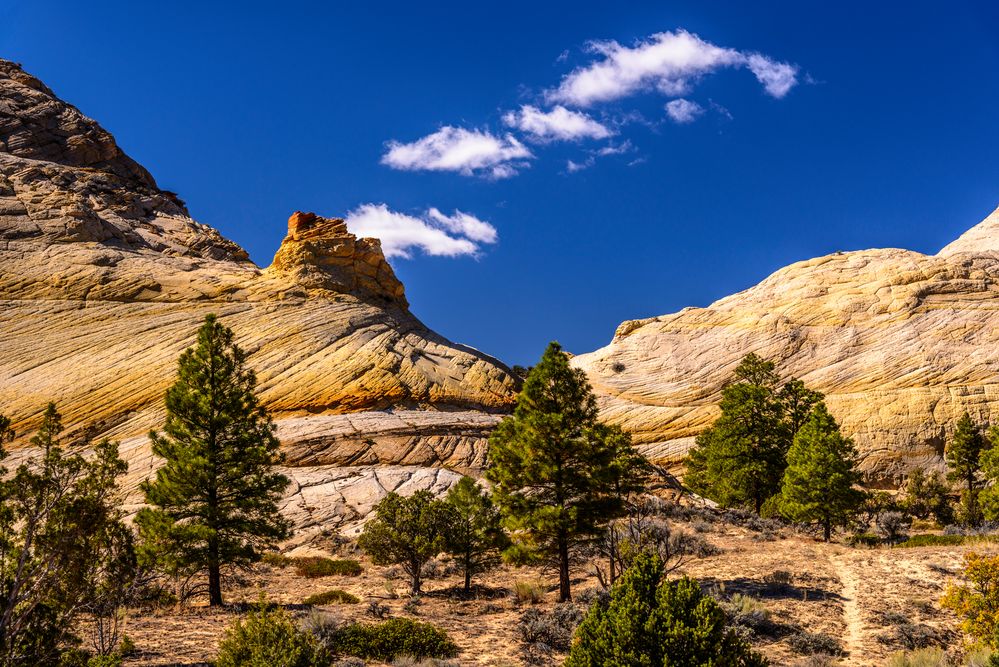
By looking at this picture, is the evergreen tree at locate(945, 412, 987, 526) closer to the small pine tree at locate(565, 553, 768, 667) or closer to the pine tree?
the small pine tree at locate(565, 553, 768, 667)

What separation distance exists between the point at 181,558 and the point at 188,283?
131ft

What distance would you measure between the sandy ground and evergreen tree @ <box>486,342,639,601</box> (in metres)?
2.78

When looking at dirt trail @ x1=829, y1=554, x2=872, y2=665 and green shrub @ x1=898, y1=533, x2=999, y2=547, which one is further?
green shrub @ x1=898, y1=533, x2=999, y2=547

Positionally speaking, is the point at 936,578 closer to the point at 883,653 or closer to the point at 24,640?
the point at 883,653

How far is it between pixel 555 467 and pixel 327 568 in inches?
482

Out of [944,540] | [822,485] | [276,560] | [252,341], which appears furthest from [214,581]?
[252,341]

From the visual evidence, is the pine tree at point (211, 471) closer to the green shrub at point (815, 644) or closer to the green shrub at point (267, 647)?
the green shrub at point (267, 647)

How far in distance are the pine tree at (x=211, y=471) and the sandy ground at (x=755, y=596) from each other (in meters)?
2.17

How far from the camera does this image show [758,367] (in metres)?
47.4

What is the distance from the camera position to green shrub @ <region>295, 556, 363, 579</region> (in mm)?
30672

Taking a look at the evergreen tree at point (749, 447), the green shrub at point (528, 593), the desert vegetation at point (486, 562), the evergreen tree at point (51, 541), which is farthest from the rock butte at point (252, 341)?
the evergreen tree at point (51, 541)

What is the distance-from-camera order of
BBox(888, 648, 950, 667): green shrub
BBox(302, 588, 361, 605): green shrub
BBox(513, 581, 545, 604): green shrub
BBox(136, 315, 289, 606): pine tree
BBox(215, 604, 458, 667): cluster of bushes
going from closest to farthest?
BBox(215, 604, 458, 667): cluster of bushes, BBox(888, 648, 950, 667): green shrub, BBox(302, 588, 361, 605): green shrub, BBox(136, 315, 289, 606): pine tree, BBox(513, 581, 545, 604): green shrub

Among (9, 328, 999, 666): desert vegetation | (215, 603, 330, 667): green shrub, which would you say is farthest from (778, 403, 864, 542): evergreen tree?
(215, 603, 330, 667): green shrub

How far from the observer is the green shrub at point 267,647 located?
509 inches
